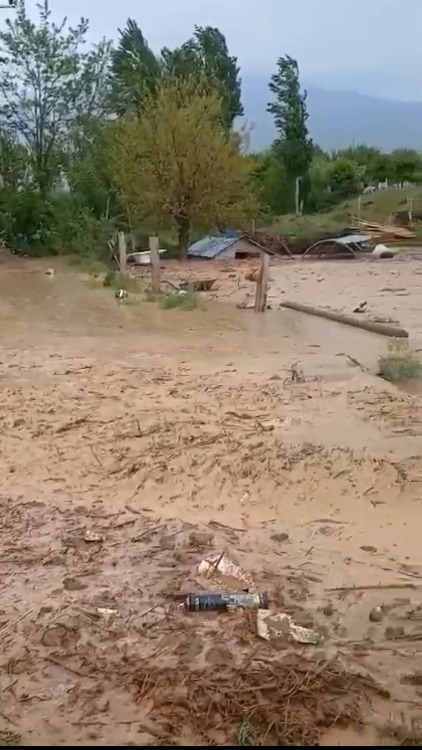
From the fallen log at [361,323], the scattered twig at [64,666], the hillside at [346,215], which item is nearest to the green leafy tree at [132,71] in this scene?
the hillside at [346,215]

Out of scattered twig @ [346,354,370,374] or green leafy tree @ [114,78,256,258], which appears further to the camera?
green leafy tree @ [114,78,256,258]

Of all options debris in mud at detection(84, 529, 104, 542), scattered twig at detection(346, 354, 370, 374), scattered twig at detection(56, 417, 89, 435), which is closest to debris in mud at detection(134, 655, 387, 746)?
debris in mud at detection(84, 529, 104, 542)

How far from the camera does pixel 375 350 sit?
454 inches

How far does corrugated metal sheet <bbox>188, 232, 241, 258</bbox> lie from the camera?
27.3 metres

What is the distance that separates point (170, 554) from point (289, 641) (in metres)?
1.14

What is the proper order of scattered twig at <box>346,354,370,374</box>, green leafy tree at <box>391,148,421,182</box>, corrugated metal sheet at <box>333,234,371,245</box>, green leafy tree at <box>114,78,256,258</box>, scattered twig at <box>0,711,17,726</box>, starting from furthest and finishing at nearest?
green leafy tree at <box>391,148,421,182</box>, corrugated metal sheet at <box>333,234,371,245</box>, green leafy tree at <box>114,78,256,258</box>, scattered twig at <box>346,354,370,374</box>, scattered twig at <box>0,711,17,726</box>

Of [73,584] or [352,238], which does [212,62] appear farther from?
[73,584]

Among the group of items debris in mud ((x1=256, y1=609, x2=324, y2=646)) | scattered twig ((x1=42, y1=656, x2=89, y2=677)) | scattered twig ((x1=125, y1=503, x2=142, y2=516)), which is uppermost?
debris in mud ((x1=256, y1=609, x2=324, y2=646))

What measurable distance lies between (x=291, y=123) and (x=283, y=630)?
35.4m

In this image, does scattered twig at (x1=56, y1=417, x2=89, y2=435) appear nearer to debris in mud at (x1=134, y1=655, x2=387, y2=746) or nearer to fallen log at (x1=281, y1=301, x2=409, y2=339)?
debris in mud at (x1=134, y1=655, x2=387, y2=746)

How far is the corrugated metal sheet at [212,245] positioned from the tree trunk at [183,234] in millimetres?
727

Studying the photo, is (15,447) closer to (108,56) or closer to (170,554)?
(170,554)

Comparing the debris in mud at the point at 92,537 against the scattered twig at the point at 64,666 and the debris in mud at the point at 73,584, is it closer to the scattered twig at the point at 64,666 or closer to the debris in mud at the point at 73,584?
the debris in mud at the point at 73,584

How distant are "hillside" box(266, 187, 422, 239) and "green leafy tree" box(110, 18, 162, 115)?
21.3 ft
